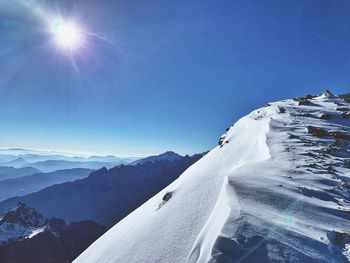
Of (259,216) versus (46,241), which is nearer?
(259,216)

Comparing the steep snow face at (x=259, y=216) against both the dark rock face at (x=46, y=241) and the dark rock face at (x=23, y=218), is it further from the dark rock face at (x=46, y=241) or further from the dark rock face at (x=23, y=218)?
the dark rock face at (x=23, y=218)

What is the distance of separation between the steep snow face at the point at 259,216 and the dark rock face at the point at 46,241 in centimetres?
13364

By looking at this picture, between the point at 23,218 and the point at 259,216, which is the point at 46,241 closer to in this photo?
the point at 23,218

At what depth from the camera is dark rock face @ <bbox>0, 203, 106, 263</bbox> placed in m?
120

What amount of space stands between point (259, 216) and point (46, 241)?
142404 mm

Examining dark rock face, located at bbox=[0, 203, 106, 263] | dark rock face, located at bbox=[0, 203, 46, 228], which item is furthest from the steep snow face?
dark rock face, located at bbox=[0, 203, 46, 228]

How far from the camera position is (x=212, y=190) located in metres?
8.62

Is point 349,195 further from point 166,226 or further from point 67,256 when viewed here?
point 67,256

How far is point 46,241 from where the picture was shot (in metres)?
125

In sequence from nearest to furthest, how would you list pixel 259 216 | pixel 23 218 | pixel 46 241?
pixel 259 216 < pixel 46 241 < pixel 23 218

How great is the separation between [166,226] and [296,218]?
3.08 meters

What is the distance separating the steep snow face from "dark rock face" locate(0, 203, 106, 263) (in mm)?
133643

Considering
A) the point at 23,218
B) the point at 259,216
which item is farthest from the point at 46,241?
the point at 259,216

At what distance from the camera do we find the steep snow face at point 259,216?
4.78 meters
